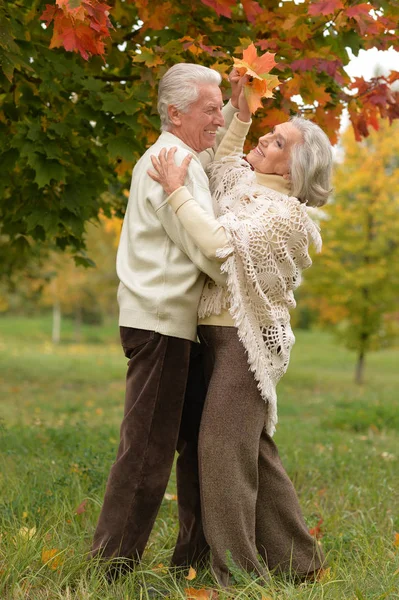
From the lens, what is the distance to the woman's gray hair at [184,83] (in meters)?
2.83

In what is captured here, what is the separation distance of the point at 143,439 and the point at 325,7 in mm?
2090

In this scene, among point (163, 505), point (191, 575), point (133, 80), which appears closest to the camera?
point (191, 575)

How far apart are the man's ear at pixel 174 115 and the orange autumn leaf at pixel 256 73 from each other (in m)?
0.29

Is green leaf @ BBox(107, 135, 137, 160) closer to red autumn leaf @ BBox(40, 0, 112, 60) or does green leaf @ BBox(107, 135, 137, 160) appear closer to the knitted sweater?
red autumn leaf @ BBox(40, 0, 112, 60)

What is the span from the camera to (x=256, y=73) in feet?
9.73

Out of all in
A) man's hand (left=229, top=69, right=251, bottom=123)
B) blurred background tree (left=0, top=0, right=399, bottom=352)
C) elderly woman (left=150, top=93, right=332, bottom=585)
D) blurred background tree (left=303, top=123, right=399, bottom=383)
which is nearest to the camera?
elderly woman (left=150, top=93, right=332, bottom=585)

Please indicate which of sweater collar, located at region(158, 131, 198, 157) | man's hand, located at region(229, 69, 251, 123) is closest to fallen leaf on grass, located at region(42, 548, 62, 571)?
sweater collar, located at region(158, 131, 198, 157)

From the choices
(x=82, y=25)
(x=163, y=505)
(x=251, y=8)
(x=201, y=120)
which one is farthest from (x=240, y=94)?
(x=163, y=505)

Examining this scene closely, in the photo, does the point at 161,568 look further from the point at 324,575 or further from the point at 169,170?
the point at 169,170

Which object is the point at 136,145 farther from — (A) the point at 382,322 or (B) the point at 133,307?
(A) the point at 382,322

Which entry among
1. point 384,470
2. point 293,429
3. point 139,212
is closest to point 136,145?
point 139,212

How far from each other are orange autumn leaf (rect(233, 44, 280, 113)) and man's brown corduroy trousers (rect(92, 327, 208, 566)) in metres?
1.00

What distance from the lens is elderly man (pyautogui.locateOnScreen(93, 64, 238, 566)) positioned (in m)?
2.83

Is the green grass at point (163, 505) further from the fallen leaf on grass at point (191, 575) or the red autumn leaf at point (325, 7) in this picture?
the red autumn leaf at point (325, 7)
